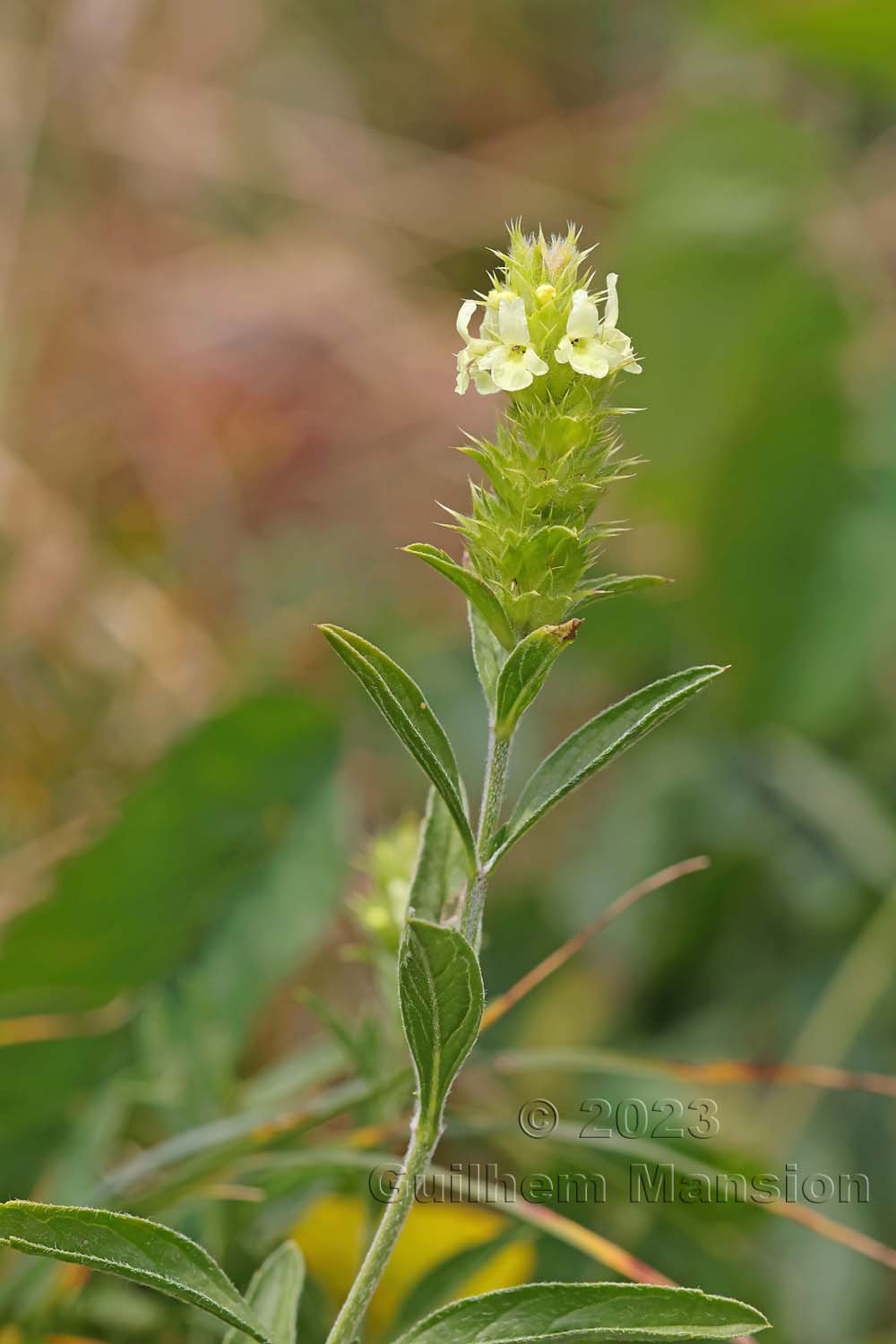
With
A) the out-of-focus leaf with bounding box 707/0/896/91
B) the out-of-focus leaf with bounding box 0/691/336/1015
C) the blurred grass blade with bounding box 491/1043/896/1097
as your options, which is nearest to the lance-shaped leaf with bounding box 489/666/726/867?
the blurred grass blade with bounding box 491/1043/896/1097

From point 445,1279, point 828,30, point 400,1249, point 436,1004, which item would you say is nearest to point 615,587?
point 436,1004

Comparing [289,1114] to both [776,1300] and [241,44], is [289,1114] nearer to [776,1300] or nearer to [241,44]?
[776,1300]

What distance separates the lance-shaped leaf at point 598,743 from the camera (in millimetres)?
448

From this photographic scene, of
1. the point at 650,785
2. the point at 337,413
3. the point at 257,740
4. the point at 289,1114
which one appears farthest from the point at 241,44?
the point at 289,1114

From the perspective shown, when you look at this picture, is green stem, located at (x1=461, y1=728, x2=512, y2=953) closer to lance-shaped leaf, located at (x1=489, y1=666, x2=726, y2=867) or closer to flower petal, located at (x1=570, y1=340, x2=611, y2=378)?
Result: lance-shaped leaf, located at (x1=489, y1=666, x2=726, y2=867)

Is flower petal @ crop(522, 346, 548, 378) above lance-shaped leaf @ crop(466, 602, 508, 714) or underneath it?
above

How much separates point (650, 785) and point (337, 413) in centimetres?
104

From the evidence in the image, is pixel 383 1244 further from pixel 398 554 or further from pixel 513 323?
pixel 398 554

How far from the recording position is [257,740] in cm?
101

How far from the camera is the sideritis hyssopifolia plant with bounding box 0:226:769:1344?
0.44 metres

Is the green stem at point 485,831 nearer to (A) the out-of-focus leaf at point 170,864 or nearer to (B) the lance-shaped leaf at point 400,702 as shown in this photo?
(B) the lance-shaped leaf at point 400,702

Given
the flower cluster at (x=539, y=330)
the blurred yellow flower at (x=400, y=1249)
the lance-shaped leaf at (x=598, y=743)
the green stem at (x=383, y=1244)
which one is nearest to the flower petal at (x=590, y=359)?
the flower cluster at (x=539, y=330)

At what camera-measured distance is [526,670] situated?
0.46 m

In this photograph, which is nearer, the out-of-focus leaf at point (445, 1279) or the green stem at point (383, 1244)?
the green stem at point (383, 1244)
